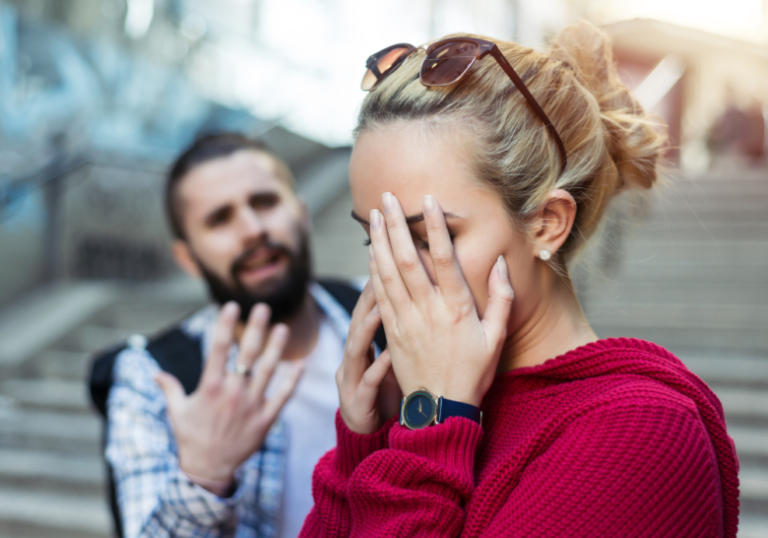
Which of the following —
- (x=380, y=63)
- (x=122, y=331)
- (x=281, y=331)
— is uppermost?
(x=380, y=63)

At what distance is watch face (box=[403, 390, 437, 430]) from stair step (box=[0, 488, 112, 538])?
293 centimetres

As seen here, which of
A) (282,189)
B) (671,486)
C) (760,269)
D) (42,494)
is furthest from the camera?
(760,269)

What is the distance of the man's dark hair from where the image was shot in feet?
7.77

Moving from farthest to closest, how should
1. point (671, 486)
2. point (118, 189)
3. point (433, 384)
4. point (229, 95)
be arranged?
point (229, 95)
point (118, 189)
point (433, 384)
point (671, 486)

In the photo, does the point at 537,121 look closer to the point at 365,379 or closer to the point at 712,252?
the point at 365,379

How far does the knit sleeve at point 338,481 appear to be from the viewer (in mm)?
1140

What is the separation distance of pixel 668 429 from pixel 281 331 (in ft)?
3.72

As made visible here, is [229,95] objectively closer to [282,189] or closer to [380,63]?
[282,189]

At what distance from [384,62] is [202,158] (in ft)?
4.30

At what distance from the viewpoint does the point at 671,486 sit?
0.87 metres

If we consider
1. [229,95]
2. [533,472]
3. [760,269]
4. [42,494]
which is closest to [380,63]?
[533,472]

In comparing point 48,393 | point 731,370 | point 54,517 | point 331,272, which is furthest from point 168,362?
point 331,272

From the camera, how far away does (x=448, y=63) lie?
109 cm

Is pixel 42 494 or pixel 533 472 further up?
pixel 533 472
